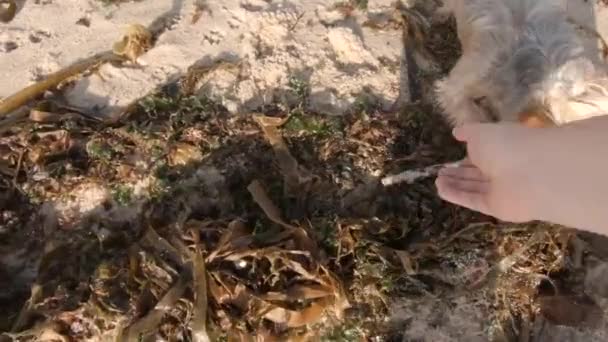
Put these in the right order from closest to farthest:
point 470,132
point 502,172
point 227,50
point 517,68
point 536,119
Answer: point 502,172 → point 470,132 → point 536,119 → point 517,68 → point 227,50

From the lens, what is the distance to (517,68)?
9.60 ft

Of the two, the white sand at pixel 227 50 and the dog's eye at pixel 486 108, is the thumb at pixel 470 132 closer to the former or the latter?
the dog's eye at pixel 486 108

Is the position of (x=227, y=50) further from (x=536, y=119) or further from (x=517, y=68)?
(x=536, y=119)

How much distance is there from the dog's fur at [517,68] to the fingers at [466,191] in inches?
17.7

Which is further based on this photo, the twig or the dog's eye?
the twig

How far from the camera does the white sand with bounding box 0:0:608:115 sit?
3.34 m

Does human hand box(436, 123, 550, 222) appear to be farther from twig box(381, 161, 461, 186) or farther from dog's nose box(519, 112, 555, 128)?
twig box(381, 161, 461, 186)

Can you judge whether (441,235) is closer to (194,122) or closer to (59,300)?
(194,122)

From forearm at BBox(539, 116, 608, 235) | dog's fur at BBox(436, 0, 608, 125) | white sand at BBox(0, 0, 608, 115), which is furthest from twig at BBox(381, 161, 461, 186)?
forearm at BBox(539, 116, 608, 235)

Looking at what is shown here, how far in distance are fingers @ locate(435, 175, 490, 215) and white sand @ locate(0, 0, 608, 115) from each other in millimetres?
852

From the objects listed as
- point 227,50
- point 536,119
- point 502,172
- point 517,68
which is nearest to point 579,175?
point 502,172

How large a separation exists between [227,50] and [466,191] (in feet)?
4.62

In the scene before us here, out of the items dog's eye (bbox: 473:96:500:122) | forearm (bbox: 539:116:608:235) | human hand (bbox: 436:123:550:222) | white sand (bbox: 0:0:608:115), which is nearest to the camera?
forearm (bbox: 539:116:608:235)

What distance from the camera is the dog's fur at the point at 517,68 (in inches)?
111
